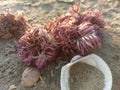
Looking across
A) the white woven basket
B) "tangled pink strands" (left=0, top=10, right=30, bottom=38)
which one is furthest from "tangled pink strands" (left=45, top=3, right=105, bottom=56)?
"tangled pink strands" (left=0, top=10, right=30, bottom=38)

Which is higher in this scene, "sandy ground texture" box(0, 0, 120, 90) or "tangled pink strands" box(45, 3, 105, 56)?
"tangled pink strands" box(45, 3, 105, 56)

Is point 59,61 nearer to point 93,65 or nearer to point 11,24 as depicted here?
point 93,65

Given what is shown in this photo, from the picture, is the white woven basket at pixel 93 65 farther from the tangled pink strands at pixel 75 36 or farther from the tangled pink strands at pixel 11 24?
the tangled pink strands at pixel 11 24

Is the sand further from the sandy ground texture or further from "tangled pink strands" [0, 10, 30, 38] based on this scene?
"tangled pink strands" [0, 10, 30, 38]

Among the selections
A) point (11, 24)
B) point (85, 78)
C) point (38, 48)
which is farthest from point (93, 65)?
point (11, 24)

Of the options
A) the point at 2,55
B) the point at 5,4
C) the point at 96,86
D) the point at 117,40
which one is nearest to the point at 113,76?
the point at 96,86

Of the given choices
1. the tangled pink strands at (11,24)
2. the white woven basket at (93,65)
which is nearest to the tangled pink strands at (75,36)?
the white woven basket at (93,65)

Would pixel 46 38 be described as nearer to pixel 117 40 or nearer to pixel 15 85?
pixel 15 85
